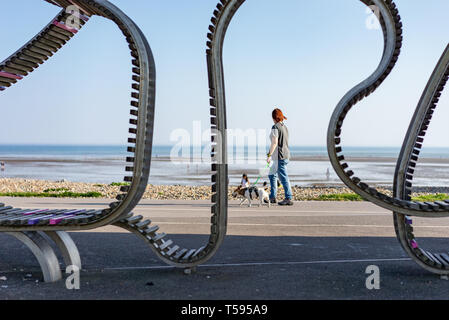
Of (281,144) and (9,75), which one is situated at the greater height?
(9,75)

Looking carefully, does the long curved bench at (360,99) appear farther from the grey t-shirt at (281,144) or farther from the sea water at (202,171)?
the sea water at (202,171)

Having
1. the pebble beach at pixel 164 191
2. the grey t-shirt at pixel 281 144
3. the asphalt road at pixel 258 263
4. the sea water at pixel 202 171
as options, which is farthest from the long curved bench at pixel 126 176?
the sea water at pixel 202 171

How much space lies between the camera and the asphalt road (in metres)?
4.47

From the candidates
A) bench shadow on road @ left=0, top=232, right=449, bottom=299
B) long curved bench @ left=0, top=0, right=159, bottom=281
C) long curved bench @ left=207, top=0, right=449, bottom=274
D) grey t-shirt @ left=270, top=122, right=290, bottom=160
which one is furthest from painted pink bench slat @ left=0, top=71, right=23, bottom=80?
grey t-shirt @ left=270, top=122, right=290, bottom=160

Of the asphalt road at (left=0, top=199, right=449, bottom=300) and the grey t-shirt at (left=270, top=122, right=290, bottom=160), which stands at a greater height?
the grey t-shirt at (left=270, top=122, right=290, bottom=160)

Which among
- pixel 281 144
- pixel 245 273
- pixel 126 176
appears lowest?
pixel 245 273

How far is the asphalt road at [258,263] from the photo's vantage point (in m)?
4.47

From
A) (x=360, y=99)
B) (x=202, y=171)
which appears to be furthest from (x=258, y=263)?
(x=202, y=171)

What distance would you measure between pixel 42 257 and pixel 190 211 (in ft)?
18.6

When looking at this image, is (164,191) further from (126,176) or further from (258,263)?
(126,176)

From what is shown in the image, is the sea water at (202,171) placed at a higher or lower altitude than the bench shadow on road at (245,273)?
higher

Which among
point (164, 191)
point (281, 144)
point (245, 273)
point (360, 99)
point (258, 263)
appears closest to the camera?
point (360, 99)

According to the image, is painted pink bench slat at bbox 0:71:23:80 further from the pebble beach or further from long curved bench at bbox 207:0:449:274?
the pebble beach

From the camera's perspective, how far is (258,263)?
5668 millimetres
